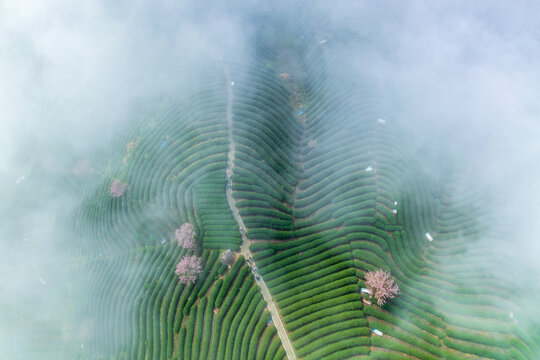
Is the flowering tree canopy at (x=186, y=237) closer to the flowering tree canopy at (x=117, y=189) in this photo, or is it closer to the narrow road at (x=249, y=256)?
the narrow road at (x=249, y=256)

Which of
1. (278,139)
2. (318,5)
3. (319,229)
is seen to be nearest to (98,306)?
(319,229)

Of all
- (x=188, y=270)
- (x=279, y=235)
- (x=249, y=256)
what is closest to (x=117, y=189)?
(x=188, y=270)

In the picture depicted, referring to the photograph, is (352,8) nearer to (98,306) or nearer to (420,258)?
(420,258)

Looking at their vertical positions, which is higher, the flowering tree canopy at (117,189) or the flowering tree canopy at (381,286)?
the flowering tree canopy at (117,189)

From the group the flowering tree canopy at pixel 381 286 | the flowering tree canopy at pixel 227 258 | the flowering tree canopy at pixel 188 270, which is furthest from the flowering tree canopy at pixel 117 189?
the flowering tree canopy at pixel 381 286

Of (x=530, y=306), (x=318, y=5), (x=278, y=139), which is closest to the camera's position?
(x=530, y=306)

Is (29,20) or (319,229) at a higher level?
(29,20)

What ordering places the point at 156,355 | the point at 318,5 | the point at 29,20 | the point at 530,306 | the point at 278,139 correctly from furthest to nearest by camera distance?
the point at 29,20, the point at 318,5, the point at 278,139, the point at 156,355, the point at 530,306
